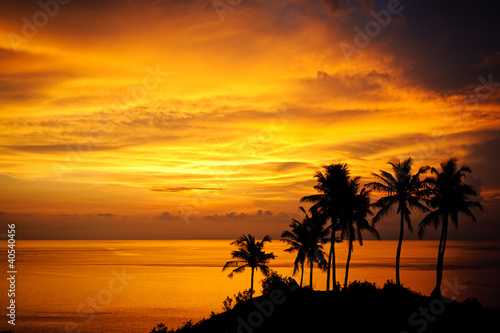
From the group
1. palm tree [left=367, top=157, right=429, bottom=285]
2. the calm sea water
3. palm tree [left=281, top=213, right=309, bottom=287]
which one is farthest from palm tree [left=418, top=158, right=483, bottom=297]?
the calm sea water

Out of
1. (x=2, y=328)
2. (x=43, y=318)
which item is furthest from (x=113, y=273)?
(x=2, y=328)

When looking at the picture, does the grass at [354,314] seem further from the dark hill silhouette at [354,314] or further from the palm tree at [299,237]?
the palm tree at [299,237]

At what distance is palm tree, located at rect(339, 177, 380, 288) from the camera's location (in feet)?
133

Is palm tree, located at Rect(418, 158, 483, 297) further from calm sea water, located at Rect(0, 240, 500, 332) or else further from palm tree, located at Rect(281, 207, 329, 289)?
calm sea water, located at Rect(0, 240, 500, 332)

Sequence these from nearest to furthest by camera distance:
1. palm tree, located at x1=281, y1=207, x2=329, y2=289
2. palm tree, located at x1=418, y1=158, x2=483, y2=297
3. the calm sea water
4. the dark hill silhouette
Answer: the dark hill silhouette, palm tree, located at x1=418, y1=158, x2=483, y2=297, palm tree, located at x1=281, y1=207, x2=329, y2=289, the calm sea water

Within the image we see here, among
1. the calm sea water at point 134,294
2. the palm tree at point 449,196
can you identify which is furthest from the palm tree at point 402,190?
the calm sea water at point 134,294

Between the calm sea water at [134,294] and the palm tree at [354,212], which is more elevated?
the palm tree at [354,212]

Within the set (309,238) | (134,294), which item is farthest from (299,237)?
(134,294)

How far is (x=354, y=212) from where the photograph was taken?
41.0 metres

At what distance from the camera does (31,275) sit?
132 m

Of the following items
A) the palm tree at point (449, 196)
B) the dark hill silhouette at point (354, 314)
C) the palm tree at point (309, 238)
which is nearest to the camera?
the dark hill silhouette at point (354, 314)

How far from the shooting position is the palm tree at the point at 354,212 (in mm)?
40688

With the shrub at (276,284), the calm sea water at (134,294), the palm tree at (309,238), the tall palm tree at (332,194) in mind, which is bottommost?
the calm sea water at (134,294)

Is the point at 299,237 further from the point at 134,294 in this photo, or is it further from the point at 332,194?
the point at 134,294
